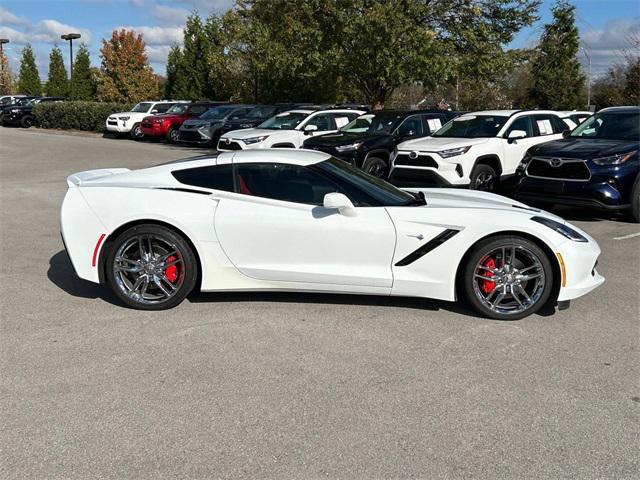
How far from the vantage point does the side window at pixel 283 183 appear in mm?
5262

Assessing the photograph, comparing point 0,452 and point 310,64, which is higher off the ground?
point 310,64

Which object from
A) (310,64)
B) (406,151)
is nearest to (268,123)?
(310,64)

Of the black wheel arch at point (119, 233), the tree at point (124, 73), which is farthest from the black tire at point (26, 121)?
the black wheel arch at point (119, 233)

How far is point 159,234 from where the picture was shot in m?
5.25

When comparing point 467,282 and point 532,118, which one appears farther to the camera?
point 532,118

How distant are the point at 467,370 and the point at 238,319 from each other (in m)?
1.87

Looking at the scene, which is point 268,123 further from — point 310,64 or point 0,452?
point 0,452

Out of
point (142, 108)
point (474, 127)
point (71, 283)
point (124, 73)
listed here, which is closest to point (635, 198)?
point (474, 127)

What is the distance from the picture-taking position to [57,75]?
2277 inches

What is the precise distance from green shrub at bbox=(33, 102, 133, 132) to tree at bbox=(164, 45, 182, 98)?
8.07m

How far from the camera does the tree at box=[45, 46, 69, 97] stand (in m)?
57.3

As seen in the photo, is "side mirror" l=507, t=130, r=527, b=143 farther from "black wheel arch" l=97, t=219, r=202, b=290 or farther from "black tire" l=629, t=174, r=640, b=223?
"black wheel arch" l=97, t=219, r=202, b=290

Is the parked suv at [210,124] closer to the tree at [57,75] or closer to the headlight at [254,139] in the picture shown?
the headlight at [254,139]

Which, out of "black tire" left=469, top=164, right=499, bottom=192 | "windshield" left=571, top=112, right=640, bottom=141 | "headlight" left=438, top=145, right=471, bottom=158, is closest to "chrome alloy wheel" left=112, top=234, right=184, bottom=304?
"headlight" left=438, top=145, right=471, bottom=158
